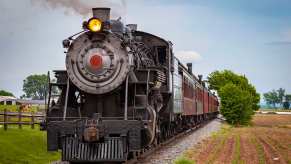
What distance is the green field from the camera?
13902 millimetres

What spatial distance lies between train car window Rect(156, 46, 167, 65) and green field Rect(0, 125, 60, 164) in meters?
4.76

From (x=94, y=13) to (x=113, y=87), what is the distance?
2.01 meters

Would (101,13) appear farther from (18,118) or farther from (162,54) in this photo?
(18,118)

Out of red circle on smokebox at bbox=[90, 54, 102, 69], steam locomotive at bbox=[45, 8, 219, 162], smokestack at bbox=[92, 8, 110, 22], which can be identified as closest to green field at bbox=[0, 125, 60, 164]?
steam locomotive at bbox=[45, 8, 219, 162]

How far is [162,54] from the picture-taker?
634 inches

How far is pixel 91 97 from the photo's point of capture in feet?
40.3

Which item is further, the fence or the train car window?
the fence

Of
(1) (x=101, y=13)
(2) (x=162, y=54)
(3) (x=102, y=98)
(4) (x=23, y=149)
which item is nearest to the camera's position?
(1) (x=101, y=13)

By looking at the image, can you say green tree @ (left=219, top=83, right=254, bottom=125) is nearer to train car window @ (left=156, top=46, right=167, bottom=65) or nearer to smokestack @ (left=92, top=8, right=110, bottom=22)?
train car window @ (left=156, top=46, right=167, bottom=65)

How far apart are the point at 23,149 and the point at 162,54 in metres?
5.68

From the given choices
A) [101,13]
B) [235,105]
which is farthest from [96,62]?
[235,105]

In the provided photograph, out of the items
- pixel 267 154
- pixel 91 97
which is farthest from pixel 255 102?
pixel 91 97

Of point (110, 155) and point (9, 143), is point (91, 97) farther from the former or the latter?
point (9, 143)

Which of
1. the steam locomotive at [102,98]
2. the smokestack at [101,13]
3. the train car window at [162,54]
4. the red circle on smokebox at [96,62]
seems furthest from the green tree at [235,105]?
the red circle on smokebox at [96,62]
